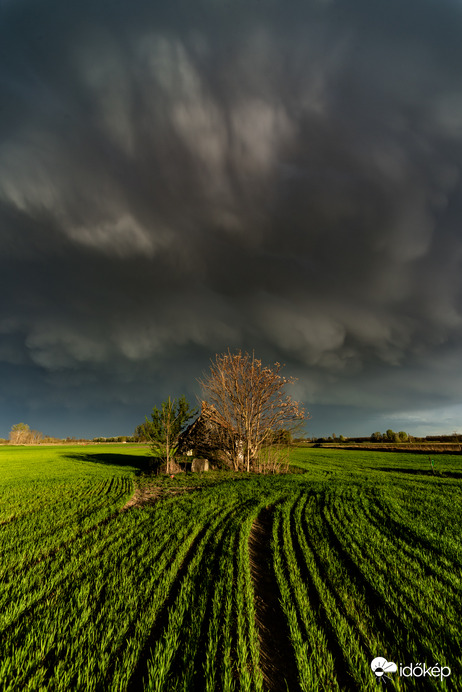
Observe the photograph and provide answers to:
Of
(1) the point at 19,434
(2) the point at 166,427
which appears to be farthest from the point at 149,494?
(1) the point at 19,434

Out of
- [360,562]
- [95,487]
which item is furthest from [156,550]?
[95,487]

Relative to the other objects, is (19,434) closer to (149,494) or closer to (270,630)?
(149,494)

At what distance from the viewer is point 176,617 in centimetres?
419

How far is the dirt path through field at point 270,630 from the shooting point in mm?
3279

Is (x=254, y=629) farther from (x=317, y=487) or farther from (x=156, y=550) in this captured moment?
(x=317, y=487)

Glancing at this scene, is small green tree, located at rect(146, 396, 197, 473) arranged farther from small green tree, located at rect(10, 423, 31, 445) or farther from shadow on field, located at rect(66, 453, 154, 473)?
small green tree, located at rect(10, 423, 31, 445)

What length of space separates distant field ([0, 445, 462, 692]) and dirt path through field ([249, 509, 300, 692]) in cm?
2

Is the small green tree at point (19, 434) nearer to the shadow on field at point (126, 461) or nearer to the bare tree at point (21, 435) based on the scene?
the bare tree at point (21, 435)

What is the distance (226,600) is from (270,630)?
91cm

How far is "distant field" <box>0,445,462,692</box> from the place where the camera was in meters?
3.27

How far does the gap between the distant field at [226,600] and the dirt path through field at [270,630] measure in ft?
0.08

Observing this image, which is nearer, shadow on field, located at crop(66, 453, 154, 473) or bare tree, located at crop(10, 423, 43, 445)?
shadow on field, located at crop(66, 453, 154, 473)

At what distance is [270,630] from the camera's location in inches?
162

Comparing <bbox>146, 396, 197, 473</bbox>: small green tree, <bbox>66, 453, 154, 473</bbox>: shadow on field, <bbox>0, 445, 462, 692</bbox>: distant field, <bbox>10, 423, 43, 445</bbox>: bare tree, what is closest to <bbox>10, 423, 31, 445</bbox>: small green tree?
<bbox>10, 423, 43, 445</bbox>: bare tree
